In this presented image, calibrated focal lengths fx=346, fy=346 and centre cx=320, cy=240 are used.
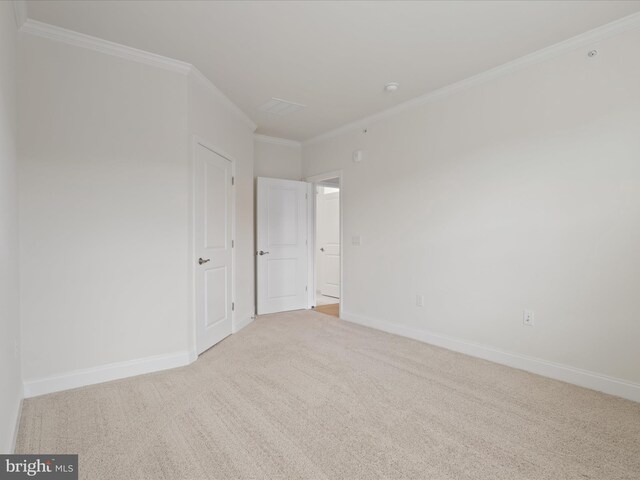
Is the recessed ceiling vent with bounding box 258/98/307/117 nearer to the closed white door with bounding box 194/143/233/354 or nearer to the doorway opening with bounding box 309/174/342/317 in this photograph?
the closed white door with bounding box 194/143/233/354

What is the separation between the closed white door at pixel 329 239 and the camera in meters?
7.04

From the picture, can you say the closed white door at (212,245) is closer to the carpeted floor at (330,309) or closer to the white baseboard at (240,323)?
the white baseboard at (240,323)

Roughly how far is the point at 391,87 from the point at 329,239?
13.3ft

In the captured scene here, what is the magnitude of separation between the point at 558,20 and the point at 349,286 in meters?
3.49

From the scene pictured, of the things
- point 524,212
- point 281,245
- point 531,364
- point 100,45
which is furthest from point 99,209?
point 531,364

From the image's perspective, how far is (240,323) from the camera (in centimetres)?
436

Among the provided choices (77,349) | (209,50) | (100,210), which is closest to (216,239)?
(100,210)

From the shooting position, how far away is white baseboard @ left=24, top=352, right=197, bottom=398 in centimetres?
254

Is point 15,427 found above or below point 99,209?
below

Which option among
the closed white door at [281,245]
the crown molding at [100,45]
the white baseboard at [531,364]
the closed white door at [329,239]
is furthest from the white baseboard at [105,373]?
the closed white door at [329,239]

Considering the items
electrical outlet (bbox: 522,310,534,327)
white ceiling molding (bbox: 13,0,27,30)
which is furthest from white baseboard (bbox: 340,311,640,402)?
white ceiling molding (bbox: 13,0,27,30)

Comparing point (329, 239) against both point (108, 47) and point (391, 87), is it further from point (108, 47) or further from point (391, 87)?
point (108, 47)

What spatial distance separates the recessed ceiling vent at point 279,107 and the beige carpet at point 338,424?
280 centimetres

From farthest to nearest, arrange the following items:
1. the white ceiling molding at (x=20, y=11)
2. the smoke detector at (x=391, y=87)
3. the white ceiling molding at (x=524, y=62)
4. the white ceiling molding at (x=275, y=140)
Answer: the white ceiling molding at (x=275, y=140) → the smoke detector at (x=391, y=87) → the white ceiling molding at (x=524, y=62) → the white ceiling molding at (x=20, y=11)
